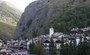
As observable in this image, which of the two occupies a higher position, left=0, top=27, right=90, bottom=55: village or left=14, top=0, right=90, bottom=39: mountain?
left=14, top=0, right=90, bottom=39: mountain

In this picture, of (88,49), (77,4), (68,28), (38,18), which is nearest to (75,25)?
(68,28)

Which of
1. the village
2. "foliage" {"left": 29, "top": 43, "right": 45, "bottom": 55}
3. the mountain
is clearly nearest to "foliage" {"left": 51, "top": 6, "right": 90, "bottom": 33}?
the mountain

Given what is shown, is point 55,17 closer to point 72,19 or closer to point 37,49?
point 72,19

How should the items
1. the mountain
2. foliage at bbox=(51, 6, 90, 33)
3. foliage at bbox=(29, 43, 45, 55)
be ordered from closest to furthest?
foliage at bbox=(29, 43, 45, 55), foliage at bbox=(51, 6, 90, 33), the mountain

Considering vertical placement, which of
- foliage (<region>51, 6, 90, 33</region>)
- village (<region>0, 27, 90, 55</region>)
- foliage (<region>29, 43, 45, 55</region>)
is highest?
foliage (<region>51, 6, 90, 33</region>)

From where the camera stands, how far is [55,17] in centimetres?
15388

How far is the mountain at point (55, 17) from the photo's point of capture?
137 meters

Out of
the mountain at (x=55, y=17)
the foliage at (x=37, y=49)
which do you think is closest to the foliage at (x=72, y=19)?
the mountain at (x=55, y=17)

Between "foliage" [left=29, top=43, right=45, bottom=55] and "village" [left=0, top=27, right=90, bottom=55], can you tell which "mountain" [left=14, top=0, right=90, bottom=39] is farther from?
"foliage" [left=29, top=43, right=45, bottom=55]

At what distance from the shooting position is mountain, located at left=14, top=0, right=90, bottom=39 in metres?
137

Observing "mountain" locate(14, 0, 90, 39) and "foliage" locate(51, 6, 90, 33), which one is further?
"mountain" locate(14, 0, 90, 39)

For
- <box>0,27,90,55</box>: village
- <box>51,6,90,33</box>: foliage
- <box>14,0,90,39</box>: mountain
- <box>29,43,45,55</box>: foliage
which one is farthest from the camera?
<box>14,0,90,39</box>: mountain

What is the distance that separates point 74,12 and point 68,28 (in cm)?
2229

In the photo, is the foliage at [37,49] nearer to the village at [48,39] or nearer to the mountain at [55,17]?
the village at [48,39]
